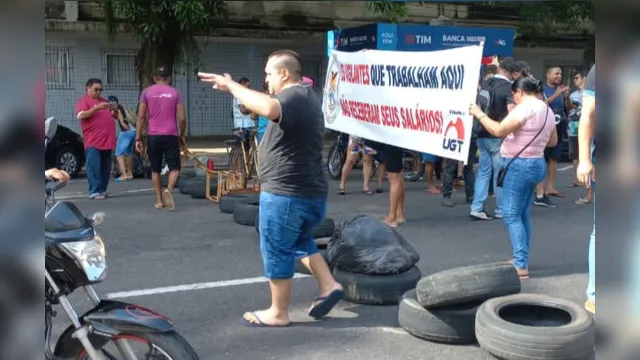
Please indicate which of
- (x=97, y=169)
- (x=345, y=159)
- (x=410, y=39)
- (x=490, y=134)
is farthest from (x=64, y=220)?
(x=410, y=39)

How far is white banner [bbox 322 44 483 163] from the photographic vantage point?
697 cm

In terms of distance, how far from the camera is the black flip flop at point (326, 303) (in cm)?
516

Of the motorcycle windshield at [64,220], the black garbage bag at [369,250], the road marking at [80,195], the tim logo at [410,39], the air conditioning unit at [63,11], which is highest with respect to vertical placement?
the air conditioning unit at [63,11]

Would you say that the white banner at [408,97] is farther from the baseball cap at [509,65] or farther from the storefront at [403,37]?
the storefront at [403,37]

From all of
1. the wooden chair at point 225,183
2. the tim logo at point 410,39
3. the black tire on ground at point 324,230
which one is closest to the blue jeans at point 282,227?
the black tire on ground at point 324,230

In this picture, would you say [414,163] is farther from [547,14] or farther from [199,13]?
[547,14]

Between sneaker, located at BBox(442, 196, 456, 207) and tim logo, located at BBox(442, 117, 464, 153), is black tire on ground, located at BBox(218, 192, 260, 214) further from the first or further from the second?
tim logo, located at BBox(442, 117, 464, 153)

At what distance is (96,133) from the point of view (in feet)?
34.8

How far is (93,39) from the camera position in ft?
69.5

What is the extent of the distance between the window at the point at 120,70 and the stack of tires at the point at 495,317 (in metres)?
18.5

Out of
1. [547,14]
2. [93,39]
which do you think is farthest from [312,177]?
[547,14]

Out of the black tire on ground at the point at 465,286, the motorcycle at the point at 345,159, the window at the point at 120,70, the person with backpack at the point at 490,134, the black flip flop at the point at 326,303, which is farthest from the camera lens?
the window at the point at 120,70

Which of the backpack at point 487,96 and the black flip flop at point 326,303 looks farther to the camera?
the backpack at point 487,96

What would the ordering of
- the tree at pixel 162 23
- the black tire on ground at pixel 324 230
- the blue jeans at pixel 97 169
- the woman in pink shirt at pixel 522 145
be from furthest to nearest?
1. the tree at pixel 162 23
2. the blue jeans at pixel 97 169
3. the black tire on ground at pixel 324 230
4. the woman in pink shirt at pixel 522 145
